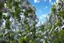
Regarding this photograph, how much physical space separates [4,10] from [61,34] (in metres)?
9.85

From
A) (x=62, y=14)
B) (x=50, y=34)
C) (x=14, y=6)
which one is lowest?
Answer: (x=50, y=34)

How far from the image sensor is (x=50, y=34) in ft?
44.0

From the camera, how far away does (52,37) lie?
1436 centimetres

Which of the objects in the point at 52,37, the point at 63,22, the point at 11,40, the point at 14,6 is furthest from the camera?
the point at 52,37

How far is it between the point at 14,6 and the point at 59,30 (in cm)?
465

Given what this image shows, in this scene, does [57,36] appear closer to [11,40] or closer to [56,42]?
[56,42]

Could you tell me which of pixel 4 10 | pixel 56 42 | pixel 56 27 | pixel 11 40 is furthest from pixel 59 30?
pixel 4 10

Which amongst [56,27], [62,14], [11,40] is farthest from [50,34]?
[11,40]

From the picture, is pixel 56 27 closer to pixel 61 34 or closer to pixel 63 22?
pixel 63 22

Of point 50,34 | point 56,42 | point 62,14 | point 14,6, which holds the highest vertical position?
point 14,6

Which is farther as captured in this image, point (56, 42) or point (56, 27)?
point (56, 42)

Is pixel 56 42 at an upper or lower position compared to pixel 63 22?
lower

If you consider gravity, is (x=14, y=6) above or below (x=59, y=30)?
above

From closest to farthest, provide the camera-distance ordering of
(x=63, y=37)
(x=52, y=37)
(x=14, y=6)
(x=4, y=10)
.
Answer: (x=4, y=10) < (x=14, y=6) < (x=52, y=37) < (x=63, y=37)
